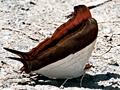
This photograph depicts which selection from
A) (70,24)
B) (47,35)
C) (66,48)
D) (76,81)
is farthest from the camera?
(47,35)

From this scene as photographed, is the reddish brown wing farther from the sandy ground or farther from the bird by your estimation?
the sandy ground

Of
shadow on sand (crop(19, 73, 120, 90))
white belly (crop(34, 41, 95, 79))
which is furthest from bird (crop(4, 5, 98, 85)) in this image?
shadow on sand (crop(19, 73, 120, 90))

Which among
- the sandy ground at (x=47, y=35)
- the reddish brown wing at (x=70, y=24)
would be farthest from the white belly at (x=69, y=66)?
the reddish brown wing at (x=70, y=24)

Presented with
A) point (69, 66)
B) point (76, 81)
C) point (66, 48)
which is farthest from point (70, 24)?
point (76, 81)

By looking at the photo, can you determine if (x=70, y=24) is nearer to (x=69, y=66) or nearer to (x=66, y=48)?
(x=66, y=48)

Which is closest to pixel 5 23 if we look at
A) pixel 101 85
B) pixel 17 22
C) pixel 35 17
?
pixel 17 22

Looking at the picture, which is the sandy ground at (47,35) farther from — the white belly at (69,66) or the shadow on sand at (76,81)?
the white belly at (69,66)
